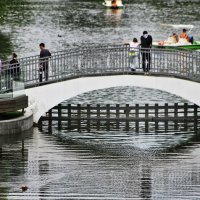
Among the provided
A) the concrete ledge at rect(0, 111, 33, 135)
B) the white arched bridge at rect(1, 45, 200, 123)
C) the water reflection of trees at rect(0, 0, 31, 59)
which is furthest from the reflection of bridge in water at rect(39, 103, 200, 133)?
the water reflection of trees at rect(0, 0, 31, 59)

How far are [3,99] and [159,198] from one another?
10.3m

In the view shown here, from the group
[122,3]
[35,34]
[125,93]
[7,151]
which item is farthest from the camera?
[122,3]

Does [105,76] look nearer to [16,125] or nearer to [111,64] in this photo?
[111,64]

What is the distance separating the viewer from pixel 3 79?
47094 millimetres

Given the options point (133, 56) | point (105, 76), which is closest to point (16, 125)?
point (105, 76)

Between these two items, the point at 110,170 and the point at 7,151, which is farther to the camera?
the point at 7,151

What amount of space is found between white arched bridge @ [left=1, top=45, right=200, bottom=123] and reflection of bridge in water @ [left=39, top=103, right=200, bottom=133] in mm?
835

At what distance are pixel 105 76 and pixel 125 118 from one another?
1.84 meters

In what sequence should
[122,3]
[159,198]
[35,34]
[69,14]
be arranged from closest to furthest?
[159,198] < [35,34] < [69,14] < [122,3]

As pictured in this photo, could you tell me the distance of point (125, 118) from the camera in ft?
164

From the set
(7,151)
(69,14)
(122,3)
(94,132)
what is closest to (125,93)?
(94,132)

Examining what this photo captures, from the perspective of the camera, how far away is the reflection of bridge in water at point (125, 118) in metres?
49.7

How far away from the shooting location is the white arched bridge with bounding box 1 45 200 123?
49.4 metres

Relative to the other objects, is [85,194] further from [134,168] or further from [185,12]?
[185,12]
